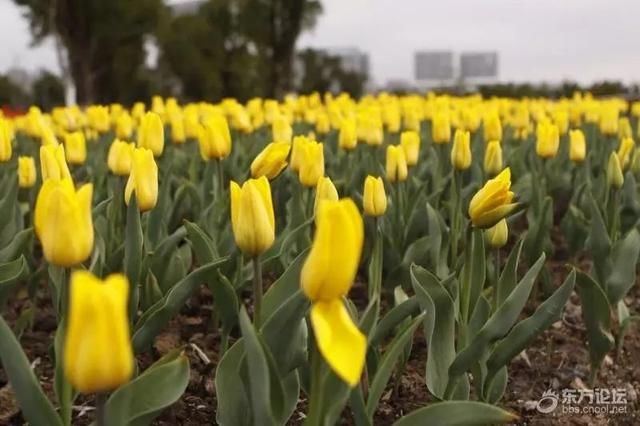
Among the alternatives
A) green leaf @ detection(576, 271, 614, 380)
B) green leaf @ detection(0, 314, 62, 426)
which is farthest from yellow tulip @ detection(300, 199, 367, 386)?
green leaf @ detection(576, 271, 614, 380)

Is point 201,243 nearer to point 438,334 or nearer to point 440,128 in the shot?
point 438,334

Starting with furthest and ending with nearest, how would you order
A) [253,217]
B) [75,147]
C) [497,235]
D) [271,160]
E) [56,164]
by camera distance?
[75,147], [497,235], [271,160], [56,164], [253,217]

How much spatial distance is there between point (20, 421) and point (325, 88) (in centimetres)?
4031

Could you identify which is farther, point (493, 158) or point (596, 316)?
point (493, 158)

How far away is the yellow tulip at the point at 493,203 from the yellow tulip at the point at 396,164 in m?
0.81

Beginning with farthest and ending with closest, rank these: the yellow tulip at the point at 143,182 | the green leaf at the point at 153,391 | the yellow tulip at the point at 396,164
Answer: the yellow tulip at the point at 396,164 → the yellow tulip at the point at 143,182 → the green leaf at the point at 153,391

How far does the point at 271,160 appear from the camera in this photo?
203 cm

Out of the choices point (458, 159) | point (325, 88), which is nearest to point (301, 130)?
point (458, 159)

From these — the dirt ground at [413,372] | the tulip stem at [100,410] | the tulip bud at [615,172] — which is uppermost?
the tulip bud at [615,172]

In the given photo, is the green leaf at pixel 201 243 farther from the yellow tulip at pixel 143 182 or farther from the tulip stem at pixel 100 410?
the tulip stem at pixel 100 410

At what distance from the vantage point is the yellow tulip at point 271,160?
202 centimetres

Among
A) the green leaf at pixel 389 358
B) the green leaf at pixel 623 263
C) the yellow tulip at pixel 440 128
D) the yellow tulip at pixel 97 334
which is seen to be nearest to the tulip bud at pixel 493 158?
the green leaf at pixel 623 263

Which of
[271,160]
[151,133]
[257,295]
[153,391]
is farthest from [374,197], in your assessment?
[151,133]

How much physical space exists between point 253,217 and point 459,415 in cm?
46
